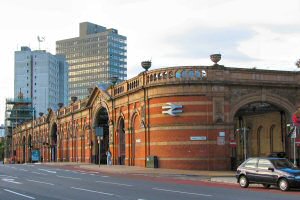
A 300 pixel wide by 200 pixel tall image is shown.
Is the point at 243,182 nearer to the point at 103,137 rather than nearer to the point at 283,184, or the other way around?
the point at 283,184

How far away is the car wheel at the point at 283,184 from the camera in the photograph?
22616mm

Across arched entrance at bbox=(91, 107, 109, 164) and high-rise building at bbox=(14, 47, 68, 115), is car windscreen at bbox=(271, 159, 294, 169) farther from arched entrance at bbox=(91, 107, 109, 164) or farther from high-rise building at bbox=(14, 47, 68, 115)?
high-rise building at bbox=(14, 47, 68, 115)

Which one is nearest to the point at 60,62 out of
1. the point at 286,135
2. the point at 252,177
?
the point at 286,135

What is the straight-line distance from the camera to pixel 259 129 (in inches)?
2320

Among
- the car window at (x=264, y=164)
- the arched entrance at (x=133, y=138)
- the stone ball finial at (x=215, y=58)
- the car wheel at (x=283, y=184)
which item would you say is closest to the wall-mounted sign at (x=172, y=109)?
the stone ball finial at (x=215, y=58)

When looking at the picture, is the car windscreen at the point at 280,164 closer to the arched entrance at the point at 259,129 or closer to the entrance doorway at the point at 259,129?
the arched entrance at the point at 259,129

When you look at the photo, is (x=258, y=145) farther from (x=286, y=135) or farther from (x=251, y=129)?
(x=286, y=135)

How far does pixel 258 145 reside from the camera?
59.7 meters

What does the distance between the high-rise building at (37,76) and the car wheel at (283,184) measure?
6230 inches

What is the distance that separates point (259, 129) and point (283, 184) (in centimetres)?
3671

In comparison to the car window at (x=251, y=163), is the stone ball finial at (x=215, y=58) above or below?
above

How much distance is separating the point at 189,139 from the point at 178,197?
23464 mm

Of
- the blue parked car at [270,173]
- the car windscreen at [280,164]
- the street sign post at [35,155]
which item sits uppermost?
the car windscreen at [280,164]

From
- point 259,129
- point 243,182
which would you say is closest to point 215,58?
point 259,129
